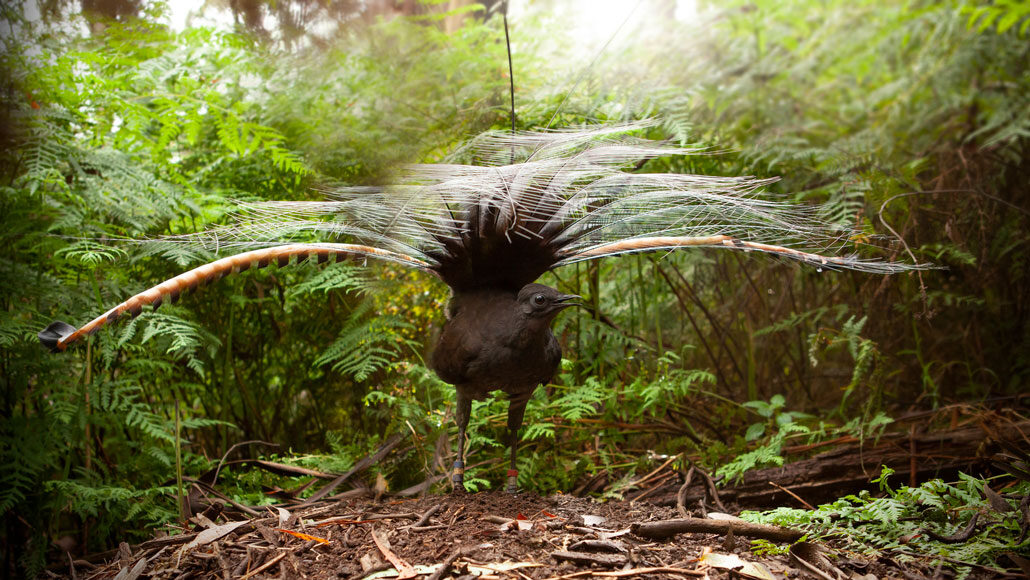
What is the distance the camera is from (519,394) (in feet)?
8.13

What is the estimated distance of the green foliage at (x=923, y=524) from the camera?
181cm

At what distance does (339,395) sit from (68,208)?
142 centimetres

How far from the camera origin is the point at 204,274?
180 centimetres

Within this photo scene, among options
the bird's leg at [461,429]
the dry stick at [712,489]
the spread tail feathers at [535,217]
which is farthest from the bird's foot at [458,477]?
the dry stick at [712,489]

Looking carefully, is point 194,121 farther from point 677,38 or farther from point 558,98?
point 677,38

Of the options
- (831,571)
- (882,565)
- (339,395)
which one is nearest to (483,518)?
(831,571)

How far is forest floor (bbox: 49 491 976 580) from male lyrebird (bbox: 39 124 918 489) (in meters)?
0.54

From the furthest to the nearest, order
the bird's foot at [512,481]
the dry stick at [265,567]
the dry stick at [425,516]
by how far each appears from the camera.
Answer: the bird's foot at [512,481]
the dry stick at [425,516]
the dry stick at [265,567]

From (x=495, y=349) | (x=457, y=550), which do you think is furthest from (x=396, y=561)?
(x=495, y=349)

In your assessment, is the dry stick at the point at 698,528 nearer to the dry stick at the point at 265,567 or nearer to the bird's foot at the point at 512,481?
the bird's foot at the point at 512,481

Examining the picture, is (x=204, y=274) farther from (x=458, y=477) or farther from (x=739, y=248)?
(x=739, y=248)

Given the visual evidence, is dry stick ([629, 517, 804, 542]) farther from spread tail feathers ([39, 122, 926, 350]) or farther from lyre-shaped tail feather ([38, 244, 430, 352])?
lyre-shaped tail feather ([38, 244, 430, 352])

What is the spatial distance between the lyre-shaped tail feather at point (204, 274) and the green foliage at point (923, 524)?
1658 mm

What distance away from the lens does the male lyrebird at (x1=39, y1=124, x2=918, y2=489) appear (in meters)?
2.18
